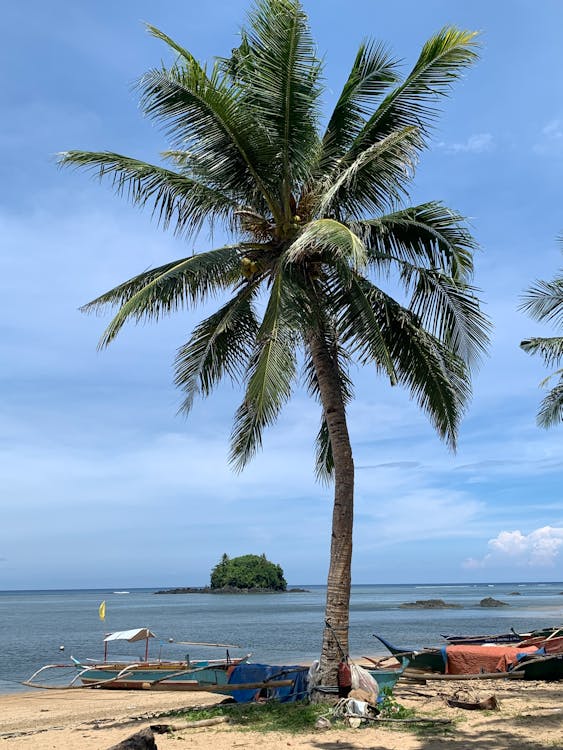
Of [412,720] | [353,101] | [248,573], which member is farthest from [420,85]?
[248,573]

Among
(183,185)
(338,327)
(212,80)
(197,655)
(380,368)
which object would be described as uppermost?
(212,80)

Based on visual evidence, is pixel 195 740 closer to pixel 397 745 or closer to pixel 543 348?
pixel 397 745

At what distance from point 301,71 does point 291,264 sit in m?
2.59

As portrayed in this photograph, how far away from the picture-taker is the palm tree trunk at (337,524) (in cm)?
1009

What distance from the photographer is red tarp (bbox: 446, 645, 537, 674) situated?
13617 mm

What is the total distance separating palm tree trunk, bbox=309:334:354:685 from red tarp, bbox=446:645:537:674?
14.9 ft

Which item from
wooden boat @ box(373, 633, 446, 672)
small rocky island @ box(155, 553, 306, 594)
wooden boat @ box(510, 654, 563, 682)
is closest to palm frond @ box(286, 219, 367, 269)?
wooden boat @ box(373, 633, 446, 672)

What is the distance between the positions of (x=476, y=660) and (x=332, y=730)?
5.56 m

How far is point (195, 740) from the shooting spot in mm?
9328

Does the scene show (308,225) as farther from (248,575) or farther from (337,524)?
(248,575)

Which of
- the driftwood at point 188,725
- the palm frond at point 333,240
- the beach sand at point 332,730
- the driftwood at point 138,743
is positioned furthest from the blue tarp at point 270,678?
the palm frond at point 333,240

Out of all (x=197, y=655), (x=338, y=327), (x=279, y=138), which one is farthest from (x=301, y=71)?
(x=197, y=655)

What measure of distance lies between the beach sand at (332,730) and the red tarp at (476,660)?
346 millimetres

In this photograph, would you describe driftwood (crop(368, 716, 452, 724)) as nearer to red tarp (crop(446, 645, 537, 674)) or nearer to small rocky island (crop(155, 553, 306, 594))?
red tarp (crop(446, 645, 537, 674))
